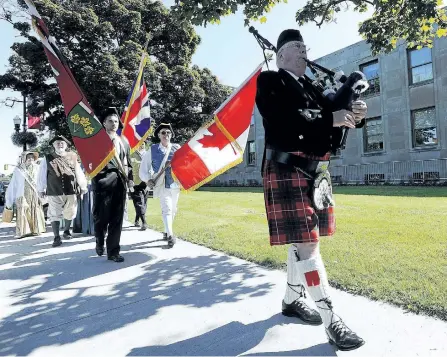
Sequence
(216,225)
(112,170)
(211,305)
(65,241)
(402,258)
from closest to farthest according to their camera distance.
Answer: (211,305) < (402,258) < (112,170) < (65,241) < (216,225)

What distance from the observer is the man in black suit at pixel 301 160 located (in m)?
2.34

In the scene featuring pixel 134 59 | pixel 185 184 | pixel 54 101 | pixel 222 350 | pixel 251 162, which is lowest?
pixel 222 350

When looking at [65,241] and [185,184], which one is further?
[65,241]

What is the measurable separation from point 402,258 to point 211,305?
2.51 m

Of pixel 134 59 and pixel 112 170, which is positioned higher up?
pixel 134 59

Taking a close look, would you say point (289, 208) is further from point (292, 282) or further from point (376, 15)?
point (376, 15)

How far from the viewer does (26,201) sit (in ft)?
25.7

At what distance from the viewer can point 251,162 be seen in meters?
29.7

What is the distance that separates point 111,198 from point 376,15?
4.78m

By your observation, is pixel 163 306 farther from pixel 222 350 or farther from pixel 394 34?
pixel 394 34

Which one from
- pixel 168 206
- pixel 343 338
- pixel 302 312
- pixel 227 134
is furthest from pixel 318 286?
pixel 168 206

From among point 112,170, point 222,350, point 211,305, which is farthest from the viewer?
point 112,170

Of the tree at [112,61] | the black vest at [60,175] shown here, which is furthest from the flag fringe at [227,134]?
the tree at [112,61]

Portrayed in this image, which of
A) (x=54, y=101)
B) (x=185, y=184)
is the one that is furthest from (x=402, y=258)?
(x=54, y=101)
